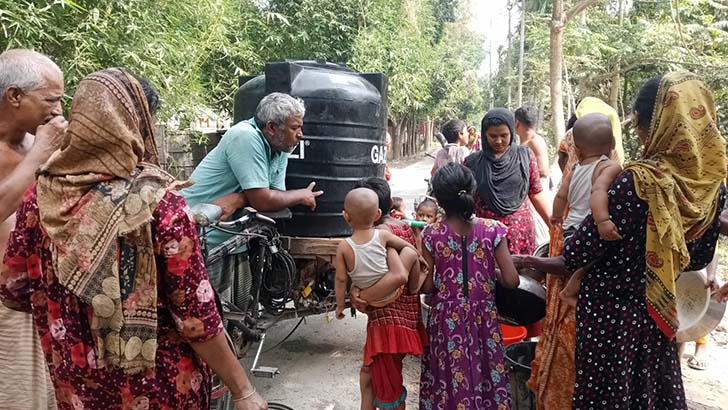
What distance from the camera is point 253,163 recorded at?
111 inches

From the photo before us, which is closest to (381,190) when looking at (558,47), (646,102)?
(646,102)

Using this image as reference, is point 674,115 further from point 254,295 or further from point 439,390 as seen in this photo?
point 254,295

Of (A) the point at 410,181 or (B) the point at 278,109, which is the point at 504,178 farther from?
(A) the point at 410,181

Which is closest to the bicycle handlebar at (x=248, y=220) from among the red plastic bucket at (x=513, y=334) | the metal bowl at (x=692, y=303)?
the red plastic bucket at (x=513, y=334)

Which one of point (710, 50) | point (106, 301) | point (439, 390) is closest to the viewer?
point (106, 301)

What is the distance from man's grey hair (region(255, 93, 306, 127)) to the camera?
2.79 m

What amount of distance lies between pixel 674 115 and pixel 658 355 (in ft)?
3.38

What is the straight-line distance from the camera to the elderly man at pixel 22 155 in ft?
6.16

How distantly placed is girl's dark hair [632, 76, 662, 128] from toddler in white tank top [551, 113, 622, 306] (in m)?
0.20

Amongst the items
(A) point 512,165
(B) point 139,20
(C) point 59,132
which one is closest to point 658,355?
(A) point 512,165

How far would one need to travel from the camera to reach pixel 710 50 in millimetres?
10664

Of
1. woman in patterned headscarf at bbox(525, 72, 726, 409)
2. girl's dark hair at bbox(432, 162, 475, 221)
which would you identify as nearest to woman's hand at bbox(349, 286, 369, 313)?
girl's dark hair at bbox(432, 162, 475, 221)

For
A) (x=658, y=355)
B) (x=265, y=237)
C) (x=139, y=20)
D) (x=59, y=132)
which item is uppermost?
(x=139, y=20)

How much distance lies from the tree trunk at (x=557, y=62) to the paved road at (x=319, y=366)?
15.9 ft
